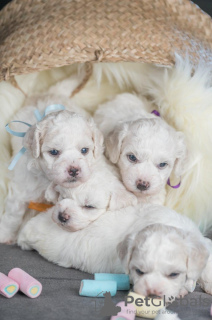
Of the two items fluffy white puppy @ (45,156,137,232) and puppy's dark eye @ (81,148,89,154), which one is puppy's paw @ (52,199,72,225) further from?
puppy's dark eye @ (81,148,89,154)

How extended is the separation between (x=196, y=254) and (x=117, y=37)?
174 cm

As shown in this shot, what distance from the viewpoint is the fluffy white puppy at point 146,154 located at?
299cm

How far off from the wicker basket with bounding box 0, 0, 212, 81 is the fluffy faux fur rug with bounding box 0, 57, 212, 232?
0.18m

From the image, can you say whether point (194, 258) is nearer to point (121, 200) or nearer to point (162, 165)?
point (121, 200)

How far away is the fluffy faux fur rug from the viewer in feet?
11.1

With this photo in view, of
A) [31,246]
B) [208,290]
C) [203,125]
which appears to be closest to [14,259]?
[31,246]

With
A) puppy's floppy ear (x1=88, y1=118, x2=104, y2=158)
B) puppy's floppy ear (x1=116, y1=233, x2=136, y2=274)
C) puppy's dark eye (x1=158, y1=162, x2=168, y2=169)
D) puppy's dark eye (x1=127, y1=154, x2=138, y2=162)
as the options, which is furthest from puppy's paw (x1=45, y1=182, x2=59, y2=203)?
puppy's floppy ear (x1=116, y1=233, x2=136, y2=274)

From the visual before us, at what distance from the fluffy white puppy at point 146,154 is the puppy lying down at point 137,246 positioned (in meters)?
0.17

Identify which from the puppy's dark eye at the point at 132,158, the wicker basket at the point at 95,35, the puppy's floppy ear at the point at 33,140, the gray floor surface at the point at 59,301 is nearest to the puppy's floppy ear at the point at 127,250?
the gray floor surface at the point at 59,301

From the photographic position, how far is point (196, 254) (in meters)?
2.36

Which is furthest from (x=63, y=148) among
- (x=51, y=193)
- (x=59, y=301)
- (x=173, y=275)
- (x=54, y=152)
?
(x=173, y=275)

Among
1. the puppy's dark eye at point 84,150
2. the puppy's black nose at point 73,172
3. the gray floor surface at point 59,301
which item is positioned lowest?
the gray floor surface at point 59,301

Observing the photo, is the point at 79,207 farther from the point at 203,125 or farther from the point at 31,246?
the point at 203,125

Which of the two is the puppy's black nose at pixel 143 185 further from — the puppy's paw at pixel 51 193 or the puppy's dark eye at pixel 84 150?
the puppy's paw at pixel 51 193
